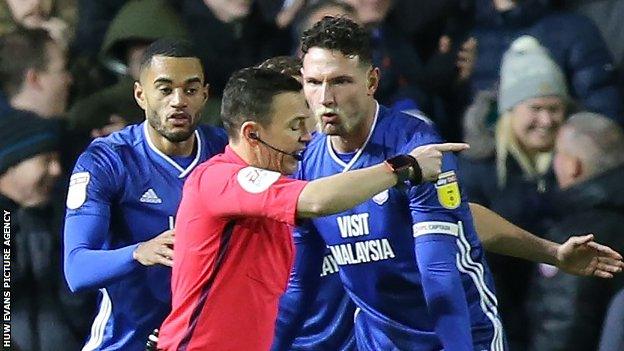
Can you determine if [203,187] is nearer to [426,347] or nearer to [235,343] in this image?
[235,343]

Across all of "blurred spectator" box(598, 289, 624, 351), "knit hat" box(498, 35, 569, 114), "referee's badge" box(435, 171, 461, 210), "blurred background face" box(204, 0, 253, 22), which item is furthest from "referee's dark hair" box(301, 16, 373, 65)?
"blurred background face" box(204, 0, 253, 22)

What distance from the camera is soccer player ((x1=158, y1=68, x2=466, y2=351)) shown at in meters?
3.84

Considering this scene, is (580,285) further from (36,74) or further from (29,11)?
(29,11)

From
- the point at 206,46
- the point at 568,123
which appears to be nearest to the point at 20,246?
the point at 206,46

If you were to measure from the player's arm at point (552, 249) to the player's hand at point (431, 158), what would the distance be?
72 centimetres

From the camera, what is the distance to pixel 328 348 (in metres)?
5.33

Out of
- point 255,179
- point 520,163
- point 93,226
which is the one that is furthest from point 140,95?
point 520,163

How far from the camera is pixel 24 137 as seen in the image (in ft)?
21.7

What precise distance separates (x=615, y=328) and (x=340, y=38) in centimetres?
184

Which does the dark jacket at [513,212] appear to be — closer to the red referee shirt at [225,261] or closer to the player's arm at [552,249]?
the player's arm at [552,249]

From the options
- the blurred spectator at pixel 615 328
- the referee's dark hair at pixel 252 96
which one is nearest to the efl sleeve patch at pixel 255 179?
the referee's dark hair at pixel 252 96

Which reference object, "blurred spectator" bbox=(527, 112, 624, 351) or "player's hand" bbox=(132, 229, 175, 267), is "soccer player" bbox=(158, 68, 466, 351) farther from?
"blurred spectator" bbox=(527, 112, 624, 351)

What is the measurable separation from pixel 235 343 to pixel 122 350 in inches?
43.2

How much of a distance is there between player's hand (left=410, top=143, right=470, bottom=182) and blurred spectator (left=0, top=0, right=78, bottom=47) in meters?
3.01
